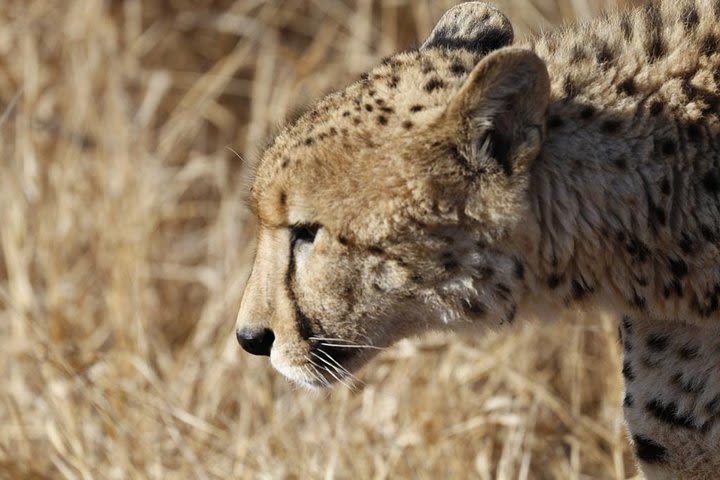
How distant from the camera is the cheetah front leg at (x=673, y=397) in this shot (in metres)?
2.08

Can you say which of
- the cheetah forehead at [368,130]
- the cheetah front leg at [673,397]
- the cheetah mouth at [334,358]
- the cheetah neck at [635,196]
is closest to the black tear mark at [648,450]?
the cheetah front leg at [673,397]

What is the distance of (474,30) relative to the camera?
224 cm

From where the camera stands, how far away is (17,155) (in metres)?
4.03

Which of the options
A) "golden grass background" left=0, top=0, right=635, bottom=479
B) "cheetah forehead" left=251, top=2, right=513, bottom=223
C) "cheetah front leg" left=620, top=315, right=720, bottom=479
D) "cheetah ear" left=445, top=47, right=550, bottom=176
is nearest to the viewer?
"cheetah ear" left=445, top=47, right=550, bottom=176

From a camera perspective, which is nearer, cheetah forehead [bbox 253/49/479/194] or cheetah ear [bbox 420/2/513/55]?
cheetah forehead [bbox 253/49/479/194]

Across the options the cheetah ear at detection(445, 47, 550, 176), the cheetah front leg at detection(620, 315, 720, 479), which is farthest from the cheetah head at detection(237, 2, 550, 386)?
the cheetah front leg at detection(620, 315, 720, 479)

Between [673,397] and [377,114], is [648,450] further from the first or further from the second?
[377,114]

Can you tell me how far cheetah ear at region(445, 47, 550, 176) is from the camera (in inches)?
71.9

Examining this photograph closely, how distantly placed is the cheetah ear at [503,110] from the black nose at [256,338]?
443 mm

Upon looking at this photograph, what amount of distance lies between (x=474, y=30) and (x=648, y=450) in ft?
2.58

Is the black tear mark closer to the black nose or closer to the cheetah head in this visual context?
the cheetah head

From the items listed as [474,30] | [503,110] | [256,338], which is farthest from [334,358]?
[474,30]

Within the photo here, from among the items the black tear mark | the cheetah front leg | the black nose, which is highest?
the black nose

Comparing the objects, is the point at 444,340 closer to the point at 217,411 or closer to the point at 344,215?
the point at 217,411
